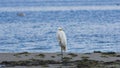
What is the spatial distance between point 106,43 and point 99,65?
1742cm

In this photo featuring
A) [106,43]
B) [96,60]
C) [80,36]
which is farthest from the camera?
[80,36]

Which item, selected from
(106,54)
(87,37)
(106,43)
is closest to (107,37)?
(87,37)

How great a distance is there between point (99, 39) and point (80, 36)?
3.81 metres

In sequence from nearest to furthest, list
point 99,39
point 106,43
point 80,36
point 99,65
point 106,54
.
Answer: point 99,65, point 106,54, point 106,43, point 99,39, point 80,36

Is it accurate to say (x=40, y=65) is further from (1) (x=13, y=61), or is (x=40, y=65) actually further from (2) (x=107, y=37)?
(2) (x=107, y=37)

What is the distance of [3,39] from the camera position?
48719mm

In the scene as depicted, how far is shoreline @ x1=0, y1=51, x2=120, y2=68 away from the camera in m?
26.1

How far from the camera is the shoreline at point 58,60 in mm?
26062

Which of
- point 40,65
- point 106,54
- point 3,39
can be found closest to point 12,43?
point 3,39

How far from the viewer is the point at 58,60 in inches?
1102

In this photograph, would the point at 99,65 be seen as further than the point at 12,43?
No

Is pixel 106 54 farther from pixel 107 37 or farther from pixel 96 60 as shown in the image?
pixel 107 37

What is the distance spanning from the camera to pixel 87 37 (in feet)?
162

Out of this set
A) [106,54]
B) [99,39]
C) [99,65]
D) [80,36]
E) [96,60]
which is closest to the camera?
[99,65]
